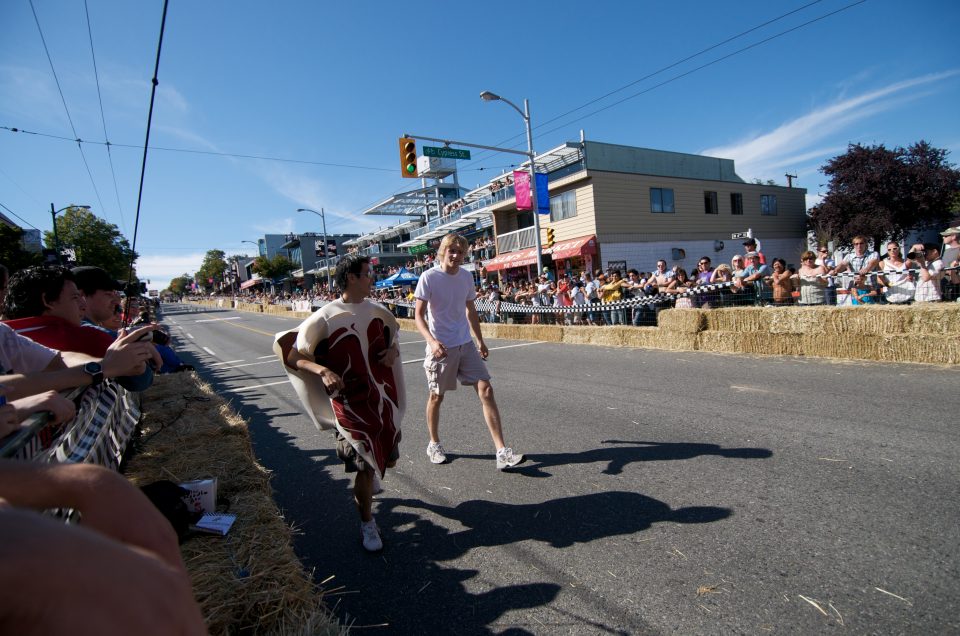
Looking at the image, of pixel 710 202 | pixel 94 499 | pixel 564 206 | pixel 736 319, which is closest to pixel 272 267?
pixel 564 206

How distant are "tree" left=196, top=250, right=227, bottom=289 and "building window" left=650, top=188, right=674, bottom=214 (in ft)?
380

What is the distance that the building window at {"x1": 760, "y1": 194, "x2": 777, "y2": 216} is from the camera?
3080 cm

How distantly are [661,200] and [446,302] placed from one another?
25.3 metres

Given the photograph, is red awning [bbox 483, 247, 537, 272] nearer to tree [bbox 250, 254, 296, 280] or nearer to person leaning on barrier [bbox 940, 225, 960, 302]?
person leaning on barrier [bbox 940, 225, 960, 302]

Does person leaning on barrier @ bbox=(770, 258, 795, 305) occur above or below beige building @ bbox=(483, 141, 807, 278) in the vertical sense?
below

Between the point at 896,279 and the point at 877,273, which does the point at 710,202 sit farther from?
the point at 896,279

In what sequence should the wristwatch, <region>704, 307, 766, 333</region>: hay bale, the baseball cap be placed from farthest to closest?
<region>704, 307, 766, 333</region>: hay bale
the baseball cap
the wristwatch

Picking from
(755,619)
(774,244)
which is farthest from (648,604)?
(774,244)

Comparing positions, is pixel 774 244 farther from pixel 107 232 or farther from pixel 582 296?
pixel 107 232

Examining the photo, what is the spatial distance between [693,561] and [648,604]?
0.44 metres

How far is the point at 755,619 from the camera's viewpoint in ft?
6.75

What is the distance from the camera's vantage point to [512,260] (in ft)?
91.6

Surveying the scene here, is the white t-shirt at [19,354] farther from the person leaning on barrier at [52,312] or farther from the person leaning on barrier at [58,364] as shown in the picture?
the person leaning on barrier at [52,312]

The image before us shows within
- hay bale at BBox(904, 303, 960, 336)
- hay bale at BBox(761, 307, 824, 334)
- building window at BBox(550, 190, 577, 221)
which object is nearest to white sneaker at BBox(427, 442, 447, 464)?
hay bale at BBox(761, 307, 824, 334)
